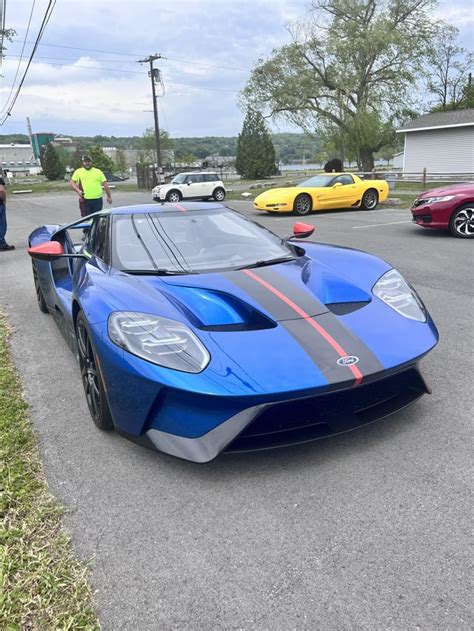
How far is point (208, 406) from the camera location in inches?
76.6

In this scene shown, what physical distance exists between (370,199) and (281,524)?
14.2 metres

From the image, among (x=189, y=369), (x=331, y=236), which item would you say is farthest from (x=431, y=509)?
(x=331, y=236)

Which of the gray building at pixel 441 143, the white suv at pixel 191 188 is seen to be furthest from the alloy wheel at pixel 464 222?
the gray building at pixel 441 143

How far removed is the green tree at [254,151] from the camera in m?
39.8

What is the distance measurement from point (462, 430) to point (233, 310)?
132 cm

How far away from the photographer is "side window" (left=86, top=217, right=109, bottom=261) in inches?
123

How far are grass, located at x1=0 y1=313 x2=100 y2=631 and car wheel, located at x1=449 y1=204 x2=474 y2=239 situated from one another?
26.4ft

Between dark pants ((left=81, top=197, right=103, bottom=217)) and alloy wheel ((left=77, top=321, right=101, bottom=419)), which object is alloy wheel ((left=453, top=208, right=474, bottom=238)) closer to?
dark pants ((left=81, top=197, right=103, bottom=217))

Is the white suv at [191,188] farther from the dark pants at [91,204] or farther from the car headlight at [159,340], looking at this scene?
the car headlight at [159,340]

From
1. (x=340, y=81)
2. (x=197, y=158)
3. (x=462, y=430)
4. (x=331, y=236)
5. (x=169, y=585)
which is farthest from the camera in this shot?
(x=197, y=158)

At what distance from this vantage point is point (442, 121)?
95.1 ft

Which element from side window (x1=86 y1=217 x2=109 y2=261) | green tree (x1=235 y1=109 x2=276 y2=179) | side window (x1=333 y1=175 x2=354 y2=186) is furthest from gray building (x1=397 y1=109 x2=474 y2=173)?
side window (x1=86 y1=217 x2=109 y2=261)

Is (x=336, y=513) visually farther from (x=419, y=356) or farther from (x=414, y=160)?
(x=414, y=160)

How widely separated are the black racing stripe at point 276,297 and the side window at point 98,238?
36.8 inches
